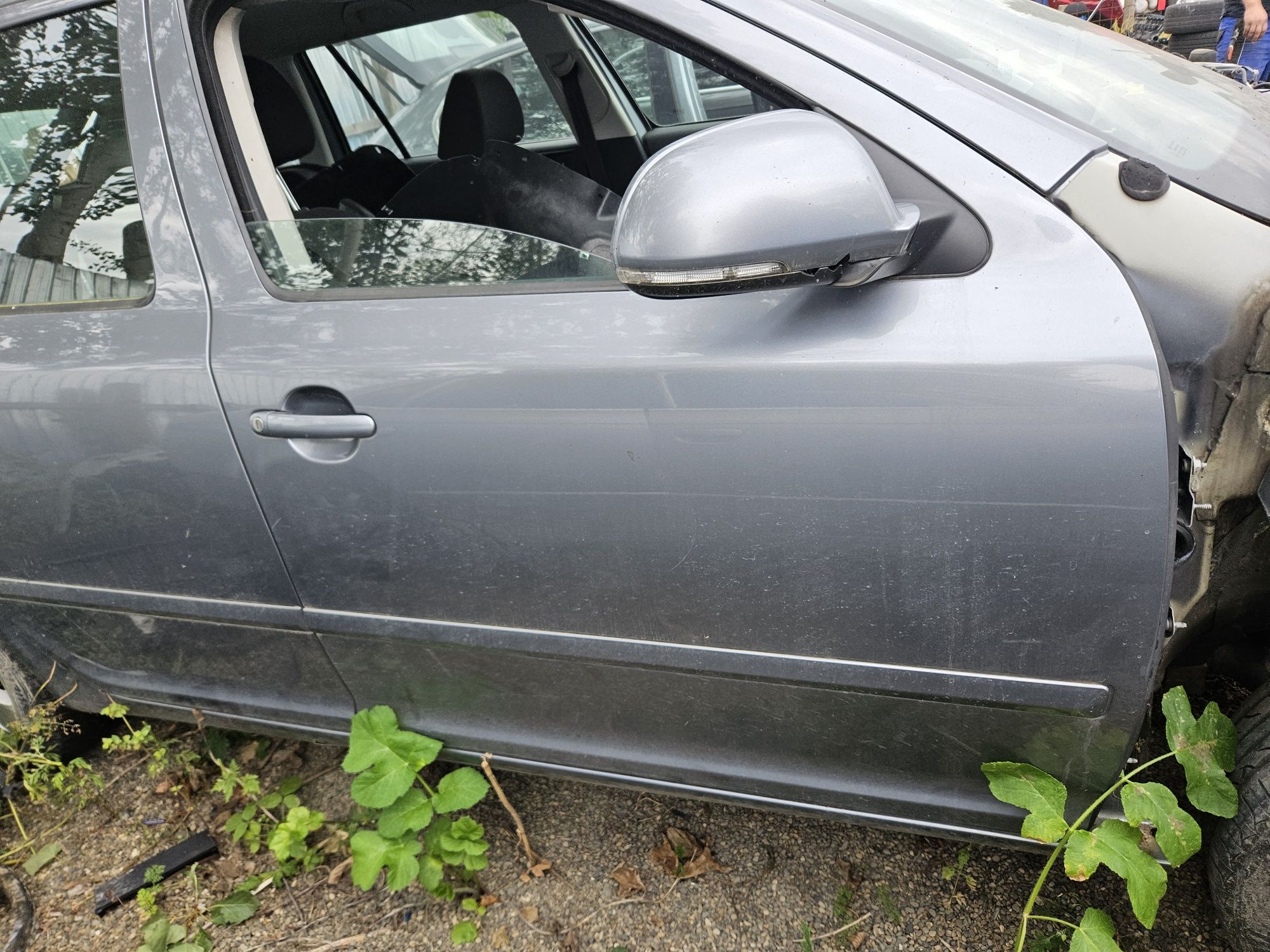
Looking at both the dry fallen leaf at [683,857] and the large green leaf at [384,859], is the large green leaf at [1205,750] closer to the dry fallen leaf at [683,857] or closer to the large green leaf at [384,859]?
the dry fallen leaf at [683,857]

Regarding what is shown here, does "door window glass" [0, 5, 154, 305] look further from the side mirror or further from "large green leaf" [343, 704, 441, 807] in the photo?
the side mirror

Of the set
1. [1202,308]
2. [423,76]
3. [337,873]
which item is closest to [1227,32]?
[423,76]

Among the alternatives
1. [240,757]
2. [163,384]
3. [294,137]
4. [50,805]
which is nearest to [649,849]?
[240,757]

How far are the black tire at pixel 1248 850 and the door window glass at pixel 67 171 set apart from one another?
6.11 ft

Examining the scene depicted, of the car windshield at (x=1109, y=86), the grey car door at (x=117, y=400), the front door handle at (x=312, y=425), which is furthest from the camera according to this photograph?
the grey car door at (x=117, y=400)

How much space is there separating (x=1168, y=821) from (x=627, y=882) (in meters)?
0.97

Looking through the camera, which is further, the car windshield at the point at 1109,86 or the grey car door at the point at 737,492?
the car windshield at the point at 1109,86

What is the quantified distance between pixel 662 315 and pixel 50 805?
6.47ft

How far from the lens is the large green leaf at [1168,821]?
1.20 metres

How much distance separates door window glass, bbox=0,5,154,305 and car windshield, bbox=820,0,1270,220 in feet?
3.86

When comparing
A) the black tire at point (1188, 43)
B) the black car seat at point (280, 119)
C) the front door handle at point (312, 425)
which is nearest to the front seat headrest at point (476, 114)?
the black car seat at point (280, 119)

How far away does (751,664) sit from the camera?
133 cm

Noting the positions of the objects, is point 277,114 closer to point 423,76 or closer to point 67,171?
point 67,171

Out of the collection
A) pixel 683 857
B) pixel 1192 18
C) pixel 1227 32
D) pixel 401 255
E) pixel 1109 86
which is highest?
pixel 1109 86
